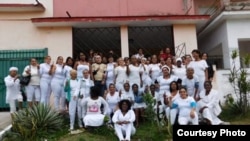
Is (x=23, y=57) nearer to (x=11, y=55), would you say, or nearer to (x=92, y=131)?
(x=11, y=55)

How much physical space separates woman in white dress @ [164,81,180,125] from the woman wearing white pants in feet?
7.26

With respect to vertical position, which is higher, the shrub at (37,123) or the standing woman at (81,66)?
the standing woman at (81,66)

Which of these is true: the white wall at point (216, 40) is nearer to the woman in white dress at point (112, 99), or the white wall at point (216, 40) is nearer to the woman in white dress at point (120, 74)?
the woman in white dress at point (120, 74)

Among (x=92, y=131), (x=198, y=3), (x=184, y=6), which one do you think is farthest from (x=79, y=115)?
(x=198, y=3)

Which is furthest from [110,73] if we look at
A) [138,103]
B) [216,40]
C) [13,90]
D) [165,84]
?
[216,40]

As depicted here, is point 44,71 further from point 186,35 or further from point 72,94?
point 186,35

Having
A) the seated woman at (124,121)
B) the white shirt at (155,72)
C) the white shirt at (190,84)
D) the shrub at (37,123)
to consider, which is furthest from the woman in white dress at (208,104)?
the shrub at (37,123)

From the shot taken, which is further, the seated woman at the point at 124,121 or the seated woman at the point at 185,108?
the seated woman at the point at 185,108

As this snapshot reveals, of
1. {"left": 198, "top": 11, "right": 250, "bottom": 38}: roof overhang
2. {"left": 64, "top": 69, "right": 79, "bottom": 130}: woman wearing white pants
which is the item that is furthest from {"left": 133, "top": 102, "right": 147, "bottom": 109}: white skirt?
{"left": 198, "top": 11, "right": 250, "bottom": 38}: roof overhang

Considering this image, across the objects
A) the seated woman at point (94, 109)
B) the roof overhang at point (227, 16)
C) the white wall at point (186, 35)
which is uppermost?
the roof overhang at point (227, 16)

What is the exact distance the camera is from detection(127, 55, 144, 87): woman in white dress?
8.95m

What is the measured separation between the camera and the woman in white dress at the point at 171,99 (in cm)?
812

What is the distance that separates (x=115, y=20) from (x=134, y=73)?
302 cm

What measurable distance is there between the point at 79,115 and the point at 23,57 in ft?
13.4
